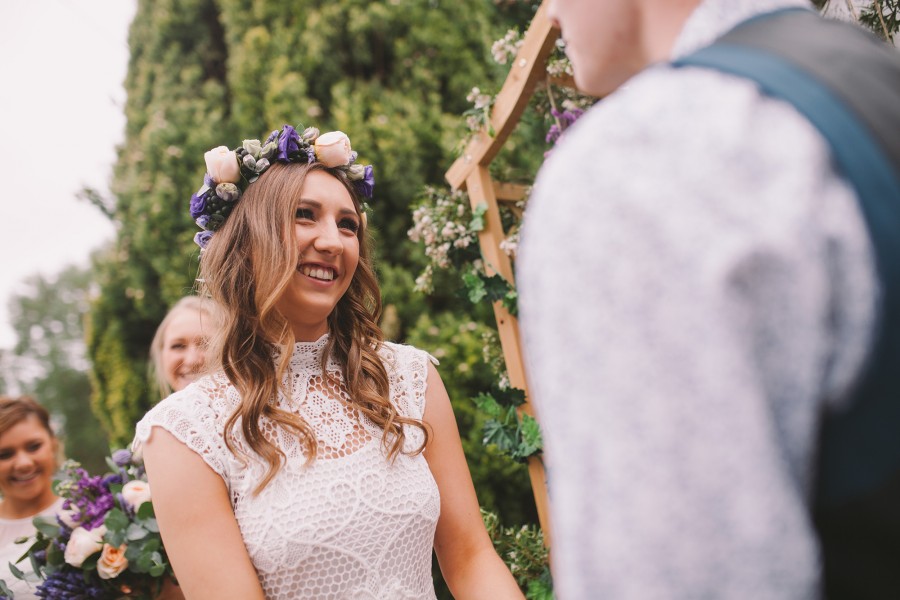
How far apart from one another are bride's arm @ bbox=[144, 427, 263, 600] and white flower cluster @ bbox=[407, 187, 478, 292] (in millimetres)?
1764

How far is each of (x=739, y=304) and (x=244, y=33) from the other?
262 inches

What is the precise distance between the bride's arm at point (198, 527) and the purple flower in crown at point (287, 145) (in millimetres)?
1022

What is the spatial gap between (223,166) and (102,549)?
5.58 ft

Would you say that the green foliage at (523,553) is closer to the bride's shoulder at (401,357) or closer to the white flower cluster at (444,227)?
the bride's shoulder at (401,357)

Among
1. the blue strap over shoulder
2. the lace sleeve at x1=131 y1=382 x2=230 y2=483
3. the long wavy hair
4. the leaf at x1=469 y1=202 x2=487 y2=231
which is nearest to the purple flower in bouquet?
the lace sleeve at x1=131 y1=382 x2=230 y2=483

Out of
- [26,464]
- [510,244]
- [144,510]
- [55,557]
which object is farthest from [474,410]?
[26,464]

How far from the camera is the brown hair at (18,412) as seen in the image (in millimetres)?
4188

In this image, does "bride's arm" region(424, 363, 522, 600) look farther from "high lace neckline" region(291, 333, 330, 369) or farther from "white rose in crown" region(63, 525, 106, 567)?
"white rose in crown" region(63, 525, 106, 567)

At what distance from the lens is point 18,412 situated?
14.0 ft

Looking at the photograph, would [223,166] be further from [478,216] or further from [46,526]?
[46,526]

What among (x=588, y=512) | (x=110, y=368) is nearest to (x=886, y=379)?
(x=588, y=512)

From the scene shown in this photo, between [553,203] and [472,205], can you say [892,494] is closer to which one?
[553,203]

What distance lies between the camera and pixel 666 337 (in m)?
0.47

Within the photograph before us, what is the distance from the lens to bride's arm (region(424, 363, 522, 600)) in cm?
195
